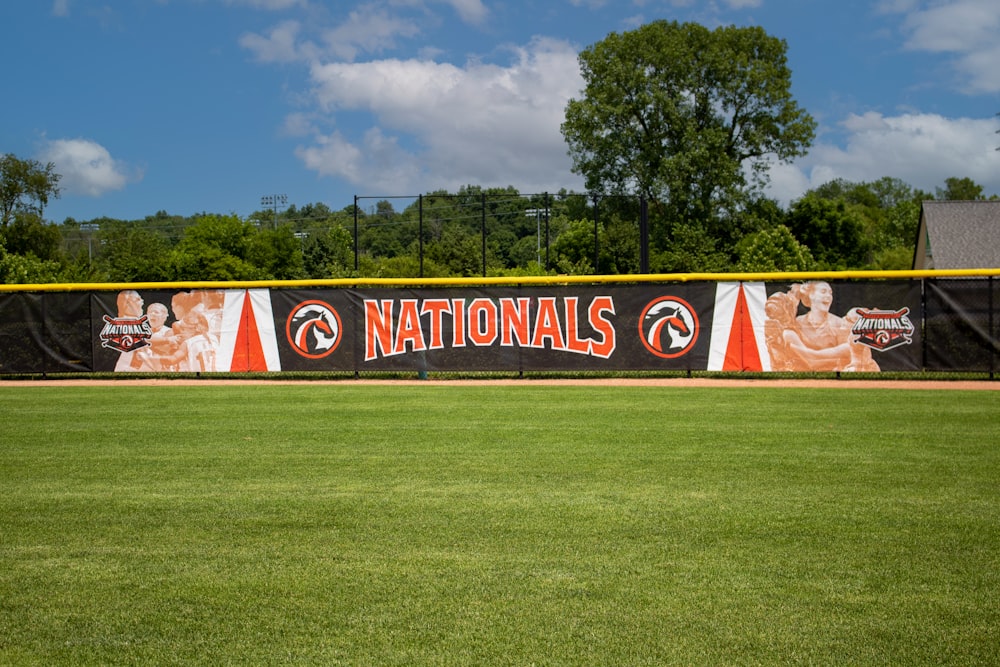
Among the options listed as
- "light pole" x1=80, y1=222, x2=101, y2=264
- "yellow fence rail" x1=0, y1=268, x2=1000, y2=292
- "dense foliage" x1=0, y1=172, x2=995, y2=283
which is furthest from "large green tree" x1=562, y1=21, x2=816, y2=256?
"light pole" x1=80, y1=222, x2=101, y2=264

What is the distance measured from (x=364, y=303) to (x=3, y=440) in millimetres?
8334

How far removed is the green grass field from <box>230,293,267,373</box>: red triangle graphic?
700 centimetres

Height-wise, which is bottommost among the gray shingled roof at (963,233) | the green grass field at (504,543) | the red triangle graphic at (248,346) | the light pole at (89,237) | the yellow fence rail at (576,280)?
the green grass field at (504,543)

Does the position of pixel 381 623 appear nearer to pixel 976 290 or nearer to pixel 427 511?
pixel 427 511

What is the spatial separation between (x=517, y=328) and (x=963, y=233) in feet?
81.8

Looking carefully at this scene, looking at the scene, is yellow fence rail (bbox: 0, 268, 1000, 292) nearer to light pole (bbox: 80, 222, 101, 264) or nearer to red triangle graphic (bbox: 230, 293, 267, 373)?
red triangle graphic (bbox: 230, 293, 267, 373)

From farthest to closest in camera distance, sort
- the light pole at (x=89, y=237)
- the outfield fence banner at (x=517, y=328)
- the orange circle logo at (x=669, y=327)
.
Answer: the light pole at (x=89, y=237), the orange circle logo at (x=669, y=327), the outfield fence banner at (x=517, y=328)

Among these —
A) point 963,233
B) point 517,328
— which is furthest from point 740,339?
point 963,233

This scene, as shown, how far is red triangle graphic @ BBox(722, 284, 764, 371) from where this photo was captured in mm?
16281

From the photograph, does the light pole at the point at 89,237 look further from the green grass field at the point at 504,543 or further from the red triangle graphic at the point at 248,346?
the green grass field at the point at 504,543

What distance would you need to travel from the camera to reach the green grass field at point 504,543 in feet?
12.9

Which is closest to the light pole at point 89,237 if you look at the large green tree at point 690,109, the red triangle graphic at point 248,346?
the large green tree at point 690,109

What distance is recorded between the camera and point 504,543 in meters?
5.41

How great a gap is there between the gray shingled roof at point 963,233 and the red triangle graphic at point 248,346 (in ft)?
82.9
